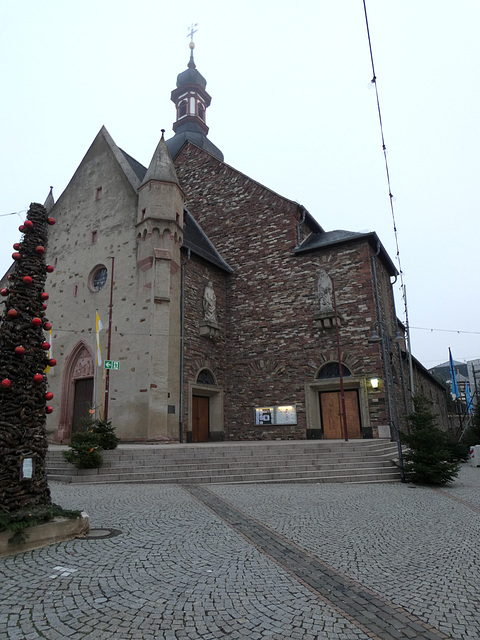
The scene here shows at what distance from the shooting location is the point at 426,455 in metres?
10.6

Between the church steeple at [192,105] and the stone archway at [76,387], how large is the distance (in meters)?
21.1

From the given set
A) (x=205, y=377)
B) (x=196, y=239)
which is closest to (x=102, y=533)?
(x=205, y=377)

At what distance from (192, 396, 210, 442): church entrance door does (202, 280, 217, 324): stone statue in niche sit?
3.66 meters

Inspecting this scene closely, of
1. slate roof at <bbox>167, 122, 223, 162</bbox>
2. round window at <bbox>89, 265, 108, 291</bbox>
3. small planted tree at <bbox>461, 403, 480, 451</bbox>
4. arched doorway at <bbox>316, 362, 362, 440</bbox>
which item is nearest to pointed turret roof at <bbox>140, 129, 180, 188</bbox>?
round window at <bbox>89, 265, 108, 291</bbox>

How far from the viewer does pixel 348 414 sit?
61.9 ft

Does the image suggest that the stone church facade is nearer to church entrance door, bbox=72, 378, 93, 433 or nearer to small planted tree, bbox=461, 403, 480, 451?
church entrance door, bbox=72, 378, 93, 433

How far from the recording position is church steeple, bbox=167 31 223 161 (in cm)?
3494

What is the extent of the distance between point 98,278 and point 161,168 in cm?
577

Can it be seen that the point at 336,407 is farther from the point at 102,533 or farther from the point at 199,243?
the point at 102,533

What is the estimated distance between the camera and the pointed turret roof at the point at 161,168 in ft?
62.9

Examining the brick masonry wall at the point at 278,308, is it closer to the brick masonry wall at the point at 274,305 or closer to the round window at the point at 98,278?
the brick masonry wall at the point at 274,305

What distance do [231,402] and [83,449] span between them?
10.9 metres

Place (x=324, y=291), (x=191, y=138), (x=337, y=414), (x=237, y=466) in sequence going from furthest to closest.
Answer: (x=191, y=138) < (x=324, y=291) < (x=337, y=414) < (x=237, y=466)

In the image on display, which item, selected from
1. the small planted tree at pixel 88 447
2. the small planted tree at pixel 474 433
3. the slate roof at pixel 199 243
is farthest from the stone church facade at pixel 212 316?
the small planted tree at pixel 88 447
